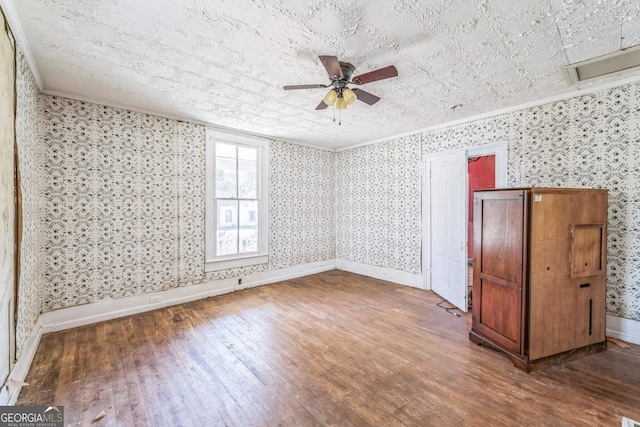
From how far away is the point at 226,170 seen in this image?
4.56m

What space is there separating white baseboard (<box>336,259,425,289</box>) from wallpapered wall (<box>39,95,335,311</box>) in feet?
7.17

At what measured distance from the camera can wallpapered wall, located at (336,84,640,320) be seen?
9.16 feet

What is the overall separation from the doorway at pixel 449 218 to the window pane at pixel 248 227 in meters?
3.04

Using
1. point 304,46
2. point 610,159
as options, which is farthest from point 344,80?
point 610,159

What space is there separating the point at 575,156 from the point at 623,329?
1.95m

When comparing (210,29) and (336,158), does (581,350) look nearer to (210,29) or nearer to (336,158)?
(210,29)

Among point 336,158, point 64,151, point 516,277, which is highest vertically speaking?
point 336,158

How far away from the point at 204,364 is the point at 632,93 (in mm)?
5102

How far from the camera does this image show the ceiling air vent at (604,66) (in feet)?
7.61

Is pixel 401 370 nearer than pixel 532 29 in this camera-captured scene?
No

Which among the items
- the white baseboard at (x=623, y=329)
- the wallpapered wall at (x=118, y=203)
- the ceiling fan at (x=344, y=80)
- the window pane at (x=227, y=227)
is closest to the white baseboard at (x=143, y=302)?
the wallpapered wall at (x=118, y=203)

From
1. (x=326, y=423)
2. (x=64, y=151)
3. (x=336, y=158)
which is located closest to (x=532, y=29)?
(x=326, y=423)

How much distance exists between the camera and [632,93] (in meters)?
2.77

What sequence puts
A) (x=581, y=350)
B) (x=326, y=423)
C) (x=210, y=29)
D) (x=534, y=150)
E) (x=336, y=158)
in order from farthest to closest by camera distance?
(x=336, y=158), (x=534, y=150), (x=581, y=350), (x=210, y=29), (x=326, y=423)
